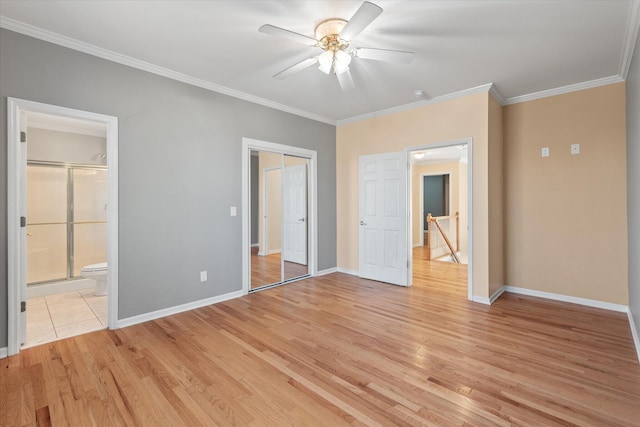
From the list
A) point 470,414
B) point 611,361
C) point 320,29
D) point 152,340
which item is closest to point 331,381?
point 470,414

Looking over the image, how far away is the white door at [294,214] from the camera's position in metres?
4.84

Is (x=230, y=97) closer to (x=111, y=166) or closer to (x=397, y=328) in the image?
(x=111, y=166)

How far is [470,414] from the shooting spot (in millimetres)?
1784

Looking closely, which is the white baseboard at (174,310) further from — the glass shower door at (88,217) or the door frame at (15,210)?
the glass shower door at (88,217)

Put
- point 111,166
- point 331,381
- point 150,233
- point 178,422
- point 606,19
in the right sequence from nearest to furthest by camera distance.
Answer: point 178,422 < point 331,381 < point 606,19 < point 111,166 < point 150,233

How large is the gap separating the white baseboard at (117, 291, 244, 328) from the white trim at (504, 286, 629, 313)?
12.8 ft

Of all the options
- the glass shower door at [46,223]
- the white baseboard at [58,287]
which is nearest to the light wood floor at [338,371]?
the white baseboard at [58,287]

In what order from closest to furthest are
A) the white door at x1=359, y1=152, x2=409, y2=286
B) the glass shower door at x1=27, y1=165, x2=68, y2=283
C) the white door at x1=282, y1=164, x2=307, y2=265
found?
the glass shower door at x1=27, y1=165, x2=68, y2=283, the white door at x1=359, y1=152, x2=409, y2=286, the white door at x1=282, y1=164, x2=307, y2=265

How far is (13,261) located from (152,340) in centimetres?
131

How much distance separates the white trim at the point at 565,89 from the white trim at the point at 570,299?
263cm

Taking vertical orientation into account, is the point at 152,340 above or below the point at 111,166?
below

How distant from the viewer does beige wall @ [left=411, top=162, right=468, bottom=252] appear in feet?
26.6

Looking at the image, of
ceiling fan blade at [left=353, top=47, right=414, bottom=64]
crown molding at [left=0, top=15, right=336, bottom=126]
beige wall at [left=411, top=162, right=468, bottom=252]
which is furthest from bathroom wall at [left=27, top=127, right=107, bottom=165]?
beige wall at [left=411, top=162, right=468, bottom=252]

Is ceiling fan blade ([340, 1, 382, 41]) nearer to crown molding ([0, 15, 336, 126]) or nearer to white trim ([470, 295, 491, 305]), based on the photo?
crown molding ([0, 15, 336, 126])
